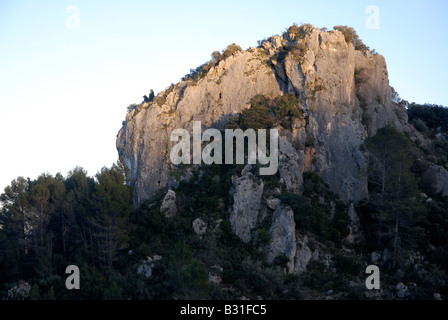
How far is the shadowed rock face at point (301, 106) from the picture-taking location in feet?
140

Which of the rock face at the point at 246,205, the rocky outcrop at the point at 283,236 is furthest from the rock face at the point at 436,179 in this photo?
the rock face at the point at 246,205

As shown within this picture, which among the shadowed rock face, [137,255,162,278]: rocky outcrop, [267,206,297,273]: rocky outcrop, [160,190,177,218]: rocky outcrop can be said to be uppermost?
the shadowed rock face

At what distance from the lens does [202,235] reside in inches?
1501

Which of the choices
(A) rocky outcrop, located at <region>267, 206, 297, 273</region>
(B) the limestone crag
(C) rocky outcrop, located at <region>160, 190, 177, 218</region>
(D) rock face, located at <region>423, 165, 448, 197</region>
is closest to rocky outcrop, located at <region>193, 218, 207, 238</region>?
(B) the limestone crag

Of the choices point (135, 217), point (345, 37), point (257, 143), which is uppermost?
point (345, 37)

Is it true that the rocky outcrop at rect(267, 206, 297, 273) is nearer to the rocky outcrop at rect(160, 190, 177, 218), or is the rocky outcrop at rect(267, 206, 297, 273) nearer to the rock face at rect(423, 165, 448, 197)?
the rocky outcrop at rect(160, 190, 177, 218)

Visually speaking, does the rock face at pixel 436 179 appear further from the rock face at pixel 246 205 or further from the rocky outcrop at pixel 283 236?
the rock face at pixel 246 205

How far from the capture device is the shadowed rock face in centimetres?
4275

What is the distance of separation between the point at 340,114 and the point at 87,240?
2885cm
